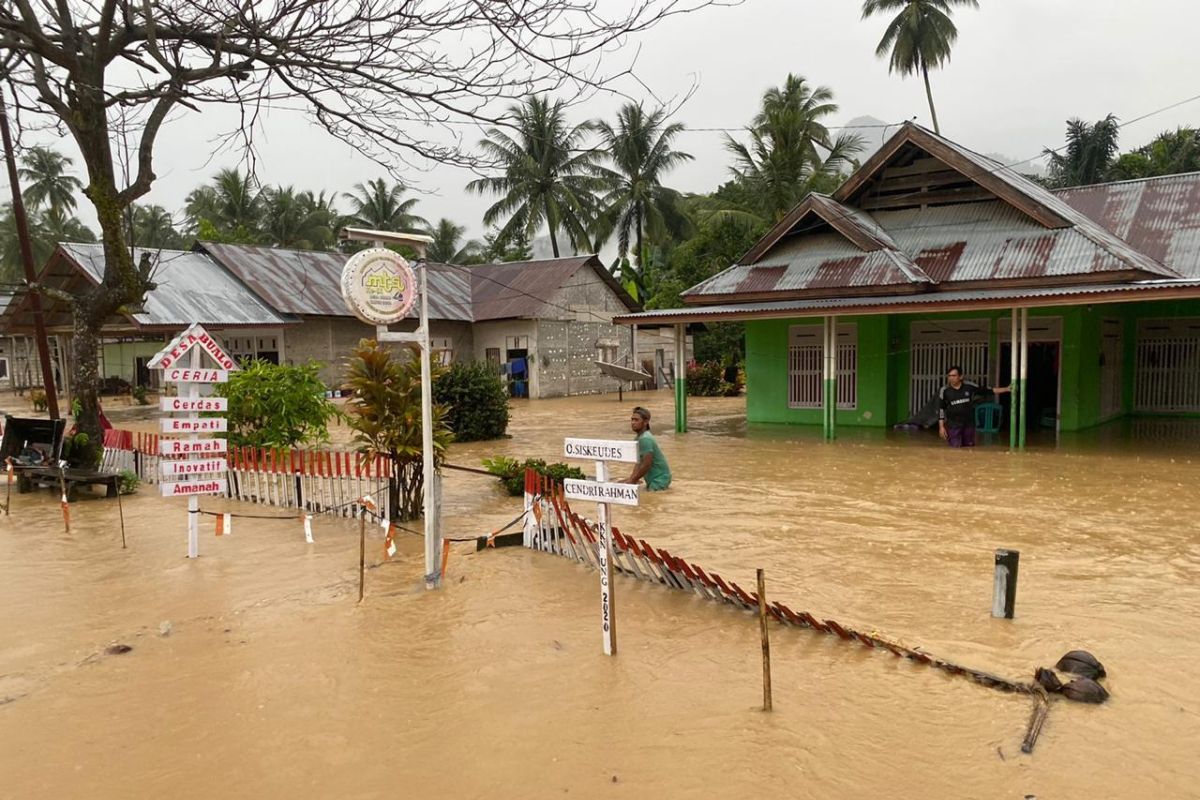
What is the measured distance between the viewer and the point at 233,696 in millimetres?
5008

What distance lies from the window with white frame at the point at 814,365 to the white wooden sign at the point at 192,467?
43.7 feet

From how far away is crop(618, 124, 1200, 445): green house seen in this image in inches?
637

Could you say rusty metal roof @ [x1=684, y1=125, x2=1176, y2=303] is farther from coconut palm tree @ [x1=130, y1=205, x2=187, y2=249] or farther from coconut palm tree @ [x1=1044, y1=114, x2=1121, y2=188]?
coconut palm tree @ [x1=130, y1=205, x2=187, y2=249]

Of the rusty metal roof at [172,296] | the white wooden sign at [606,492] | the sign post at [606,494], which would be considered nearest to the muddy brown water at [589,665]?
the sign post at [606,494]

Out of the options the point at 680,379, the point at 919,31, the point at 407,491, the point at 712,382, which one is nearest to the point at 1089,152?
the point at 919,31

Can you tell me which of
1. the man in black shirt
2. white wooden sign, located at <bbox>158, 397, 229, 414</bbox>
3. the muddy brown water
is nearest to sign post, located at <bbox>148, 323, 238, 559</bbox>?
white wooden sign, located at <bbox>158, 397, 229, 414</bbox>

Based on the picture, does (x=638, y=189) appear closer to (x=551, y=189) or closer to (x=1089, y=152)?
(x=551, y=189)

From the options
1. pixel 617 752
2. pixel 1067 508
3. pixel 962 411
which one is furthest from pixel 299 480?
pixel 962 411

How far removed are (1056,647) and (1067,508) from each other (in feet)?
17.1

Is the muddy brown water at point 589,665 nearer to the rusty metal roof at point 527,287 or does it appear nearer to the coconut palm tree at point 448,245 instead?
the rusty metal roof at point 527,287

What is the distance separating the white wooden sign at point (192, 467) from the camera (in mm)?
8203

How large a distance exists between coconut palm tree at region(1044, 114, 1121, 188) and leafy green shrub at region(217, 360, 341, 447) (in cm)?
4072

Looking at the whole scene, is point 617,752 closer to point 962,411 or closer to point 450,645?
point 450,645

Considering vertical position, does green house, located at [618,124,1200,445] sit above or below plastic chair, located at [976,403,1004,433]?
above
